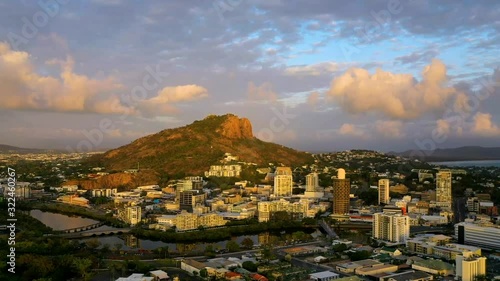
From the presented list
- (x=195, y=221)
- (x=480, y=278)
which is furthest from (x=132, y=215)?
(x=480, y=278)

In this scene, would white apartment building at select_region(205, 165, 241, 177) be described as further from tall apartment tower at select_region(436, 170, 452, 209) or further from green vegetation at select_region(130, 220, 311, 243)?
tall apartment tower at select_region(436, 170, 452, 209)

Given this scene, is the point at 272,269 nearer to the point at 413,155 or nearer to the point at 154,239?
the point at 154,239

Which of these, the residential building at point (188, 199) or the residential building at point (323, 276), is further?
the residential building at point (188, 199)

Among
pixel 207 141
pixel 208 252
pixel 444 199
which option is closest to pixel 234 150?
pixel 207 141

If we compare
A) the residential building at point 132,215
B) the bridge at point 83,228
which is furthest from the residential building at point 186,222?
the bridge at point 83,228

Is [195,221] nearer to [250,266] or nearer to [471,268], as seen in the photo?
[250,266]

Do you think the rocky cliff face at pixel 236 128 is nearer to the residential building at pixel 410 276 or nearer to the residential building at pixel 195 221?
the residential building at pixel 195 221
